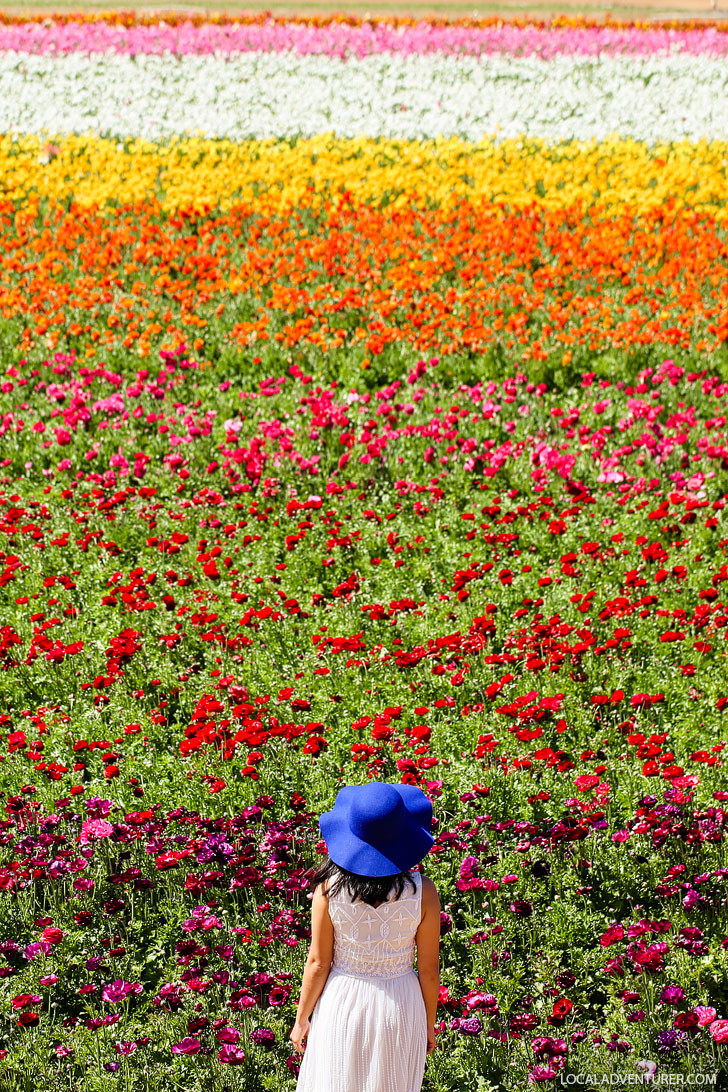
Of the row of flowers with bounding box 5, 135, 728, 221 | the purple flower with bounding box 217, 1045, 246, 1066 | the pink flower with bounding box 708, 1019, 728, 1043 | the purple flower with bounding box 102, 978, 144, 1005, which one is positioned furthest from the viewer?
the row of flowers with bounding box 5, 135, 728, 221

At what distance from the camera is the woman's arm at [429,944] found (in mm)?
3154

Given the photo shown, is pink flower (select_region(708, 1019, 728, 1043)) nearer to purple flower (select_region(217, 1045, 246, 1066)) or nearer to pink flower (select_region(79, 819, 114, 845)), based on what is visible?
purple flower (select_region(217, 1045, 246, 1066))

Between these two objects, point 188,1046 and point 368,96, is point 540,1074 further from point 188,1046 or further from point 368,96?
point 368,96

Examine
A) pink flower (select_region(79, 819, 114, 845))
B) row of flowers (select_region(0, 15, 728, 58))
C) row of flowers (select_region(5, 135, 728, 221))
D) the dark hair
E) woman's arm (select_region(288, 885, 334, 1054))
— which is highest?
row of flowers (select_region(0, 15, 728, 58))

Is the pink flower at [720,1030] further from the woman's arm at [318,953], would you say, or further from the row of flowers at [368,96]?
the row of flowers at [368,96]

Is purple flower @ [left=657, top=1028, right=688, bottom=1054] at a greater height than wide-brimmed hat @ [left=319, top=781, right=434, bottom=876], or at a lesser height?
lesser

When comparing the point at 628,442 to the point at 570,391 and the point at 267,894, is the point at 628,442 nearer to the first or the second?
the point at 570,391

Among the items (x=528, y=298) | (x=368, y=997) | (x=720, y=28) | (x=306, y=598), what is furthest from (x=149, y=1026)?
(x=720, y=28)

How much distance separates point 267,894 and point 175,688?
1.63 meters

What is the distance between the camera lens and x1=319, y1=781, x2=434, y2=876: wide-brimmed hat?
9.81 ft

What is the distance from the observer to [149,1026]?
413 cm

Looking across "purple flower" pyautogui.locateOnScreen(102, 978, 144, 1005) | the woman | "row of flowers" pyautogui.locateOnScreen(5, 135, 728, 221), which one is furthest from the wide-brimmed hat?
"row of flowers" pyautogui.locateOnScreen(5, 135, 728, 221)

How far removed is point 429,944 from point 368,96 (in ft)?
59.5

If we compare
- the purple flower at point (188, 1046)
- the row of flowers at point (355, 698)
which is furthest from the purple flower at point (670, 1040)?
the purple flower at point (188, 1046)
